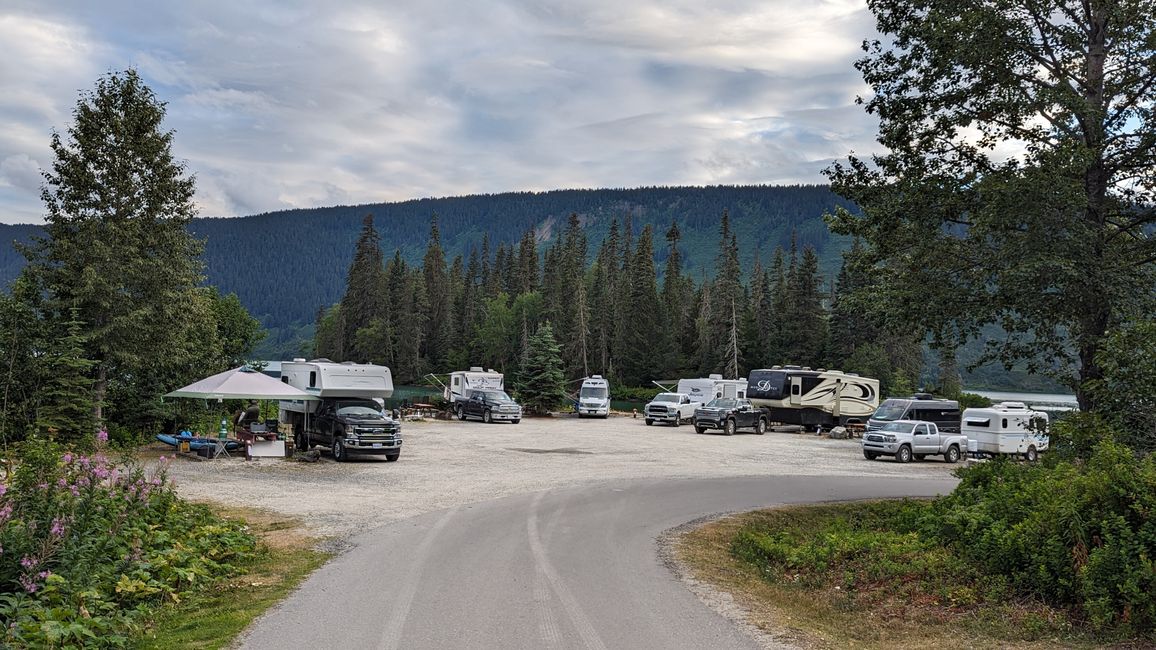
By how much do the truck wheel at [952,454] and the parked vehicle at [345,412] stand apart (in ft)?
63.5

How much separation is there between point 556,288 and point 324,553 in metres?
92.5

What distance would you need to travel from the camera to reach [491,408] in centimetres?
4359

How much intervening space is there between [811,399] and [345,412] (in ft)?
88.9

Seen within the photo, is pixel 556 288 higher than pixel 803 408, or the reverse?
pixel 556 288

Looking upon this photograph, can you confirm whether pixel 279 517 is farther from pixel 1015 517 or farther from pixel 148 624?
pixel 1015 517

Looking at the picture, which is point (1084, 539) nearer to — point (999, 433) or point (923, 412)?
point (999, 433)

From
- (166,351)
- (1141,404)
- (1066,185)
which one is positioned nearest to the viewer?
(1141,404)

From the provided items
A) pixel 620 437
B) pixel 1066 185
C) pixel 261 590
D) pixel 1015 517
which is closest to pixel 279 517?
pixel 261 590

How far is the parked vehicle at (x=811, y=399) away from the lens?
42312 mm

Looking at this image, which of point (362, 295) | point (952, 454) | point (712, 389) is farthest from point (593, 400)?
point (362, 295)

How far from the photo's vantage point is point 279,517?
1367cm

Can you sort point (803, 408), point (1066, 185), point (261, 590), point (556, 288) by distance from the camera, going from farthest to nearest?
point (556, 288), point (803, 408), point (1066, 185), point (261, 590)

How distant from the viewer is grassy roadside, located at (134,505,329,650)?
6879 millimetres

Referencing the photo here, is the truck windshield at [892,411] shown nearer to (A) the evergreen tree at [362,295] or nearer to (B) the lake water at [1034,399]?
(B) the lake water at [1034,399]
